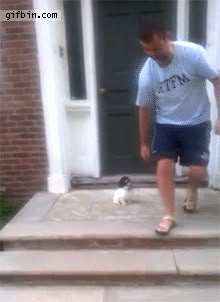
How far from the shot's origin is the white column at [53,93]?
3850 millimetres

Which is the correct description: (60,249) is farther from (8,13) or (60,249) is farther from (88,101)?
(8,13)

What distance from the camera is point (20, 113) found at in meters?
4.08

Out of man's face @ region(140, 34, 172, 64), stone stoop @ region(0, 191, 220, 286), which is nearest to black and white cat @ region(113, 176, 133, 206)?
stone stoop @ region(0, 191, 220, 286)

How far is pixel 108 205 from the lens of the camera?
12.3ft

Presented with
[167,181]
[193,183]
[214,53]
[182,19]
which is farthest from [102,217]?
[182,19]

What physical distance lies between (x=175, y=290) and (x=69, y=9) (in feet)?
9.58

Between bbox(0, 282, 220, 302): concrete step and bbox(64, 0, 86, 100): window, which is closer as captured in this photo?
bbox(0, 282, 220, 302): concrete step

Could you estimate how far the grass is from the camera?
3846mm

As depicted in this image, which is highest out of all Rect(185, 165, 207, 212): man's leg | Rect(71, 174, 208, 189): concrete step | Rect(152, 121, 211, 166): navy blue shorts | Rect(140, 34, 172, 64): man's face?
Rect(140, 34, 172, 64): man's face

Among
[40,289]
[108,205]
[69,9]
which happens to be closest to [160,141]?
[108,205]

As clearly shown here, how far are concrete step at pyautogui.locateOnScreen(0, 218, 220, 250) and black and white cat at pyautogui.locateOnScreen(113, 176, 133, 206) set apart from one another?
43 centimetres

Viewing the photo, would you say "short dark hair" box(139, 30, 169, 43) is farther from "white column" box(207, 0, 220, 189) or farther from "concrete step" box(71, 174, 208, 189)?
"concrete step" box(71, 174, 208, 189)

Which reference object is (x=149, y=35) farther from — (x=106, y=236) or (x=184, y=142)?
(x=106, y=236)

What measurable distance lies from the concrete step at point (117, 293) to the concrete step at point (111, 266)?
5cm
